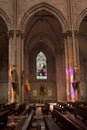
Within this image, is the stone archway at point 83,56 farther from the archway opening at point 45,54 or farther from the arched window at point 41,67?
the arched window at point 41,67

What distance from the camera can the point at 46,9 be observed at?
23.0 metres

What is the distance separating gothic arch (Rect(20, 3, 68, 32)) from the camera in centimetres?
2240

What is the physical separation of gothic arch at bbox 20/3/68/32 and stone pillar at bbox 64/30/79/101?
106 centimetres

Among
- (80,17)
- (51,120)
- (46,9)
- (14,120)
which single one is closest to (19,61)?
(46,9)

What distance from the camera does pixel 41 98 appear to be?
123ft

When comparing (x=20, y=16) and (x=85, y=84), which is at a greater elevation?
(x=20, y=16)

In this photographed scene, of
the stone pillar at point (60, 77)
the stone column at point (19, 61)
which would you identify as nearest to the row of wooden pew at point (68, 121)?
the stone column at point (19, 61)

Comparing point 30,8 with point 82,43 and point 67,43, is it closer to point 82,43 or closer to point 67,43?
point 67,43

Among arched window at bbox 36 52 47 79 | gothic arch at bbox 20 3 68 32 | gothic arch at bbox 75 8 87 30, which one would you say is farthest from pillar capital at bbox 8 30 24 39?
arched window at bbox 36 52 47 79

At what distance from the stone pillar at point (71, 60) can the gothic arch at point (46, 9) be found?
1065 millimetres

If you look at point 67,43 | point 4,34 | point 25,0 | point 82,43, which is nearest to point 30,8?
point 25,0

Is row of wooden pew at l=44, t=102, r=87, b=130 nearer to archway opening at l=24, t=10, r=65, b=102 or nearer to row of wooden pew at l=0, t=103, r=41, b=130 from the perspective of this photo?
row of wooden pew at l=0, t=103, r=41, b=130

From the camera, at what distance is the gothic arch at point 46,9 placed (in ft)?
73.5

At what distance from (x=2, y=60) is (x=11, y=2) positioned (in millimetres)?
13779
